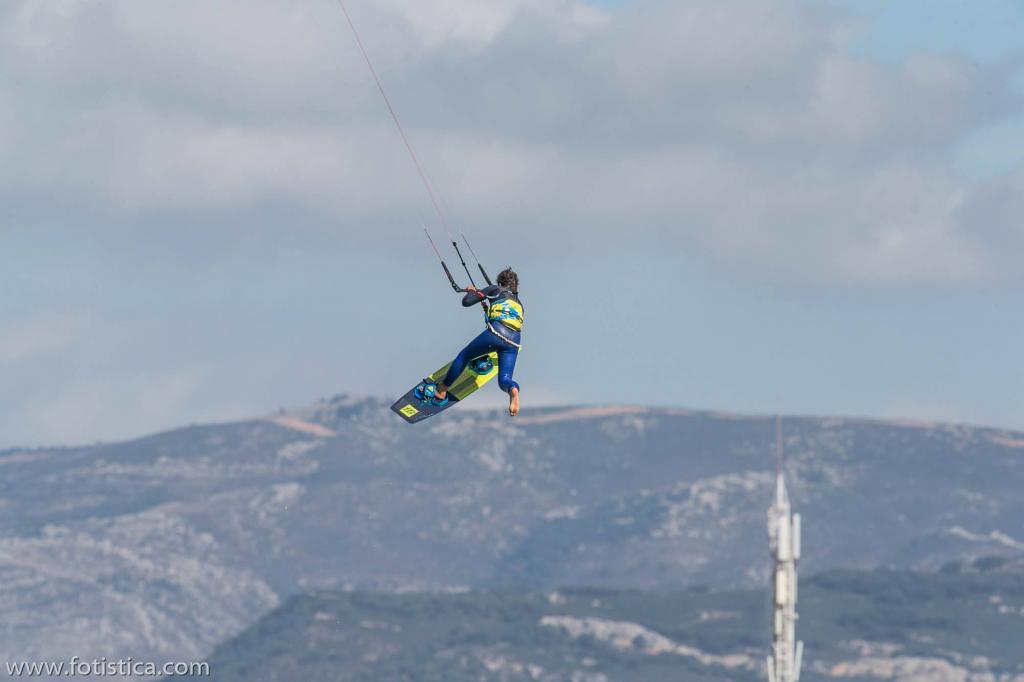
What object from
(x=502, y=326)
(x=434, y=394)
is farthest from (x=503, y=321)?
(x=434, y=394)

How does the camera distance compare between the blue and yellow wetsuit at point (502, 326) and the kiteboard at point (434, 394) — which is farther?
the kiteboard at point (434, 394)

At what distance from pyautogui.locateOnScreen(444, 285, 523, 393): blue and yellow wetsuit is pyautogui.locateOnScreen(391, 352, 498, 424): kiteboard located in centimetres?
245

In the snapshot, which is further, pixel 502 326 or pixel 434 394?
pixel 434 394

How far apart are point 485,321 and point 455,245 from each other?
7.21 metres

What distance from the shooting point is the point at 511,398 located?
9250 centimetres

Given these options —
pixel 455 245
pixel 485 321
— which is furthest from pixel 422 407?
pixel 455 245

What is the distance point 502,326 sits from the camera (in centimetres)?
9494

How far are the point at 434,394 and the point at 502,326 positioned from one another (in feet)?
28.3

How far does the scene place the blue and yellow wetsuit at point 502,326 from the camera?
94.6m

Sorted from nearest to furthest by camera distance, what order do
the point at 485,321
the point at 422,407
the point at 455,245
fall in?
the point at 455,245, the point at 485,321, the point at 422,407

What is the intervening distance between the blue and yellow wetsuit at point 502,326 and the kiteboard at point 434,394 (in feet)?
8.05

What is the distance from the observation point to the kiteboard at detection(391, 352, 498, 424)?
98.6m

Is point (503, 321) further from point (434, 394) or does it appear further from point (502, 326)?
point (434, 394)

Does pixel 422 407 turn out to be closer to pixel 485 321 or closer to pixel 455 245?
pixel 485 321
